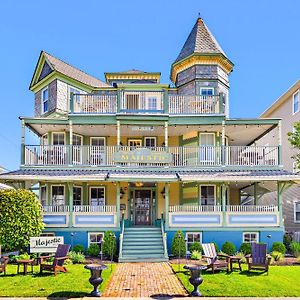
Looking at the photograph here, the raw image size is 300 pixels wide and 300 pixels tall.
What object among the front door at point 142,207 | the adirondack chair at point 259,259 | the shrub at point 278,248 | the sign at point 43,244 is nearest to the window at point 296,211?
the shrub at point 278,248

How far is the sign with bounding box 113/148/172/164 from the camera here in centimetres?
2169

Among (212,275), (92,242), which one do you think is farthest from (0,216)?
(212,275)

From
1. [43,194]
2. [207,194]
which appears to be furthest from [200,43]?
[43,194]

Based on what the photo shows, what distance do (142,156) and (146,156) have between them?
0.21 metres

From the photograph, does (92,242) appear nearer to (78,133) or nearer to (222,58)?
(78,133)

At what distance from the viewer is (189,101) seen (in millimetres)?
23000

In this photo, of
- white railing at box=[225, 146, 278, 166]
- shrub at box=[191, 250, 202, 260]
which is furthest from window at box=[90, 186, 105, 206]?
white railing at box=[225, 146, 278, 166]

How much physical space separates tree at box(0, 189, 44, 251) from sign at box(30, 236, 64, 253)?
6.75 feet

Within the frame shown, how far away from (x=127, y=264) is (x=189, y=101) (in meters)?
9.96

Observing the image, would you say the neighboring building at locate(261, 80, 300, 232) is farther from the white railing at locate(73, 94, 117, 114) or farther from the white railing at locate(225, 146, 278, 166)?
the white railing at locate(73, 94, 117, 114)

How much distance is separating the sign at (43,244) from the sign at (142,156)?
6782 millimetres

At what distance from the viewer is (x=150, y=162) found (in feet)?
71.3

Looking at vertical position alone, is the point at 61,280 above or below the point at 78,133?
below

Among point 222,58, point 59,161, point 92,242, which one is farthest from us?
point 222,58
